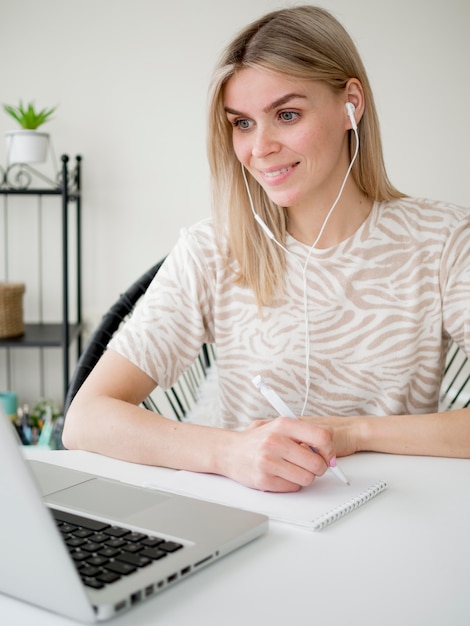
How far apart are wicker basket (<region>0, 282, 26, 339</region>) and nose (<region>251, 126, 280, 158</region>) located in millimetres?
1822

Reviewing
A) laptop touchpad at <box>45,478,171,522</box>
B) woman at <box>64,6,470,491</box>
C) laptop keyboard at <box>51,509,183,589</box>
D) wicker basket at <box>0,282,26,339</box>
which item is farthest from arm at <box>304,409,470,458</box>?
wicker basket at <box>0,282,26,339</box>

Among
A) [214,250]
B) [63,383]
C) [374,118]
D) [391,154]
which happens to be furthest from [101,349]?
[391,154]

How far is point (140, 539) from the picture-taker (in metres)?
0.65

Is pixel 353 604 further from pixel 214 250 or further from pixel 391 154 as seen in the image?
pixel 391 154

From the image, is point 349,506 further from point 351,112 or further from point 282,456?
point 351,112

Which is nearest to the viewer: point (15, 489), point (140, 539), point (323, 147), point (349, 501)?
point (15, 489)

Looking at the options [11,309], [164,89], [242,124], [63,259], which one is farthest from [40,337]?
[242,124]

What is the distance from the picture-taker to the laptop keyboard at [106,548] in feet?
1.90

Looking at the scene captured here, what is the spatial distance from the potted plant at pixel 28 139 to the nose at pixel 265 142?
1792 millimetres

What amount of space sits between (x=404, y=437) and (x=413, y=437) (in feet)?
0.04

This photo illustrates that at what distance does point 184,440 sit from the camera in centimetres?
98

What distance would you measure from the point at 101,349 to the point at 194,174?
1785mm

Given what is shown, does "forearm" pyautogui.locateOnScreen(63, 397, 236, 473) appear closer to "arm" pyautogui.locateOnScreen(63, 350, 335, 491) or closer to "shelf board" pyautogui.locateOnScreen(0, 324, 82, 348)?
"arm" pyautogui.locateOnScreen(63, 350, 335, 491)

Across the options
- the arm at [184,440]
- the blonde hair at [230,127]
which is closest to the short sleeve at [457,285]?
the blonde hair at [230,127]
